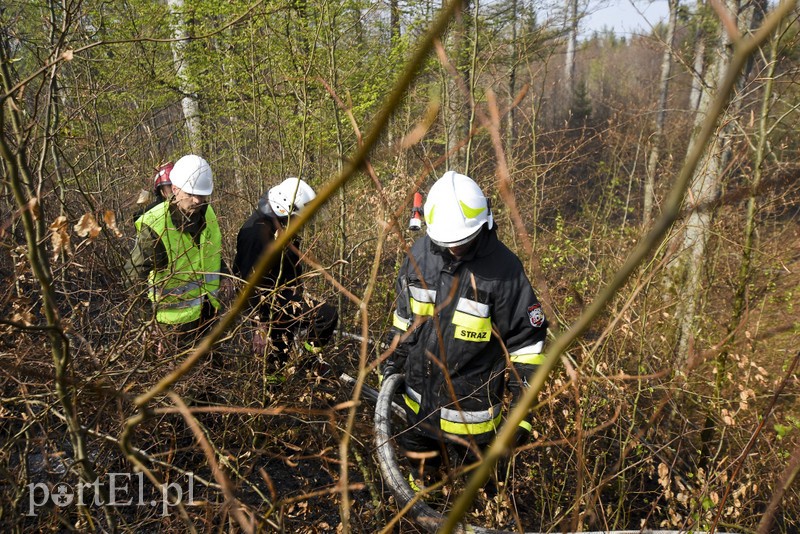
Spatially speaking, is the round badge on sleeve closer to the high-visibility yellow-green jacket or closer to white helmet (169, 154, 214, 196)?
the high-visibility yellow-green jacket

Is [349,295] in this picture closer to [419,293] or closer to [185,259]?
[419,293]

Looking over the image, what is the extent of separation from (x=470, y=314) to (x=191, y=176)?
7.66ft

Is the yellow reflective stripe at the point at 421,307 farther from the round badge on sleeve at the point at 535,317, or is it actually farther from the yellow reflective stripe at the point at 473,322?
the round badge on sleeve at the point at 535,317

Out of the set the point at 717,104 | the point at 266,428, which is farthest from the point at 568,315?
the point at 717,104

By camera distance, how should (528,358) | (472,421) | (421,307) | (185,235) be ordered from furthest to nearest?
(185,235), (421,307), (472,421), (528,358)

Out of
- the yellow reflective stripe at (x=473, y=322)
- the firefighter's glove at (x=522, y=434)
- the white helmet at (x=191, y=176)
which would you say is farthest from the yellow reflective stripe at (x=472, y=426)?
the white helmet at (x=191, y=176)

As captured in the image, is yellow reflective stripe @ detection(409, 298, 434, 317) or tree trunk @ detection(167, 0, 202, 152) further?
tree trunk @ detection(167, 0, 202, 152)

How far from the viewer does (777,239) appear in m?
6.27

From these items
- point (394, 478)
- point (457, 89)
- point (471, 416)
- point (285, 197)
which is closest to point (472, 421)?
point (471, 416)

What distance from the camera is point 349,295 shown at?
1.06 metres

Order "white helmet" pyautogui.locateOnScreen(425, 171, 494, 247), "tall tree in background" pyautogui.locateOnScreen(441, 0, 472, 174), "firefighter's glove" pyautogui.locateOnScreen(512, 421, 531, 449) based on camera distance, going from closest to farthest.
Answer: "firefighter's glove" pyautogui.locateOnScreen(512, 421, 531, 449) → "white helmet" pyautogui.locateOnScreen(425, 171, 494, 247) → "tall tree in background" pyautogui.locateOnScreen(441, 0, 472, 174)

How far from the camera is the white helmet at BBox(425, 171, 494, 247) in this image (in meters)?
3.12

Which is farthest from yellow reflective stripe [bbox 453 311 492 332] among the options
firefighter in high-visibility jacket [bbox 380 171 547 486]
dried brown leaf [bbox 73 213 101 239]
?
dried brown leaf [bbox 73 213 101 239]

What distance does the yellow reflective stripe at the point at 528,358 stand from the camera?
304 centimetres
